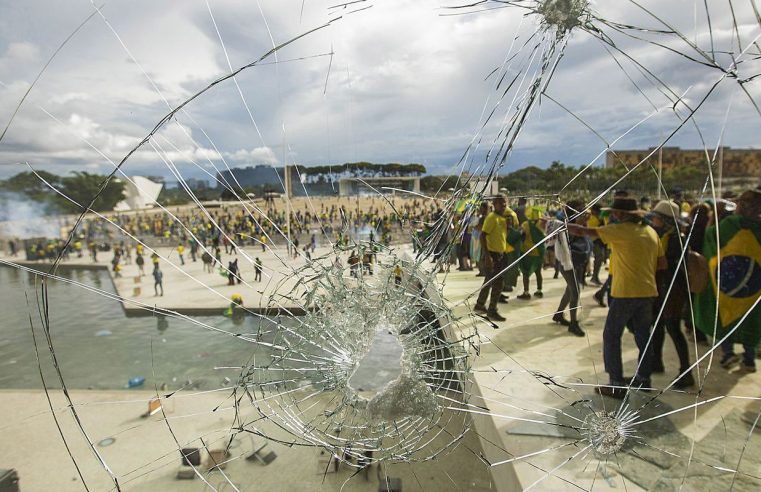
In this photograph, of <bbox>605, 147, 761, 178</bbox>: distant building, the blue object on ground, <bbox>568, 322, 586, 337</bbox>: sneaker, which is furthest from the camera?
the blue object on ground

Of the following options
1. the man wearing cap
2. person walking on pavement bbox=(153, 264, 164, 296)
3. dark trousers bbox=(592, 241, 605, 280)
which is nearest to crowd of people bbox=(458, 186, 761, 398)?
the man wearing cap

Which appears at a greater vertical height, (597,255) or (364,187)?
(364,187)

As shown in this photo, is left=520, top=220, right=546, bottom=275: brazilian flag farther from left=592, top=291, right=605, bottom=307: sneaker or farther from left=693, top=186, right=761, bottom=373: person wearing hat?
left=693, top=186, right=761, bottom=373: person wearing hat

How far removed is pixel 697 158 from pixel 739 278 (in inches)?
52.4

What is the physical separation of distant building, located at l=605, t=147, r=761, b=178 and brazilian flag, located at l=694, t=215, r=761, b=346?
14.9 inches

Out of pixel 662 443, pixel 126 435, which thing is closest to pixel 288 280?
pixel 662 443

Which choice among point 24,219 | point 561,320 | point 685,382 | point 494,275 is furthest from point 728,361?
point 24,219

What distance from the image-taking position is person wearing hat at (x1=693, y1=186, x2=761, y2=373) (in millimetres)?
2863

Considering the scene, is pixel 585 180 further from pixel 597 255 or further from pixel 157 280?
pixel 157 280

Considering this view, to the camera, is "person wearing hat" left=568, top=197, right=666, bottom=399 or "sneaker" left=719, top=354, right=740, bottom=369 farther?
"sneaker" left=719, top=354, right=740, bottom=369

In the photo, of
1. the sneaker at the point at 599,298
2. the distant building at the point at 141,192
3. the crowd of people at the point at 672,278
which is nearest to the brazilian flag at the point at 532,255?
the sneaker at the point at 599,298

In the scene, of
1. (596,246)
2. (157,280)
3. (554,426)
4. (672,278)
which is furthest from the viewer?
(157,280)

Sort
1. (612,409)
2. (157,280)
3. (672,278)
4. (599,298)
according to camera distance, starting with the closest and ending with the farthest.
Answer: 1. (612,409)
2. (672,278)
3. (599,298)
4. (157,280)

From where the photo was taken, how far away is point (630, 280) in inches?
104
